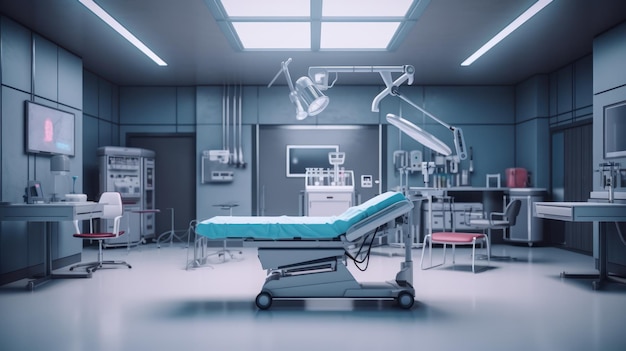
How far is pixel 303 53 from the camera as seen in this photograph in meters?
6.23

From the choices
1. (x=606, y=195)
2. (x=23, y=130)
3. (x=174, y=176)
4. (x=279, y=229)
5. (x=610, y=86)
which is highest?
(x=610, y=86)

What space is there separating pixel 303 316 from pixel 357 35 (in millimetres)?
3601

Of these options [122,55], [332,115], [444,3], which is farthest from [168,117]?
[444,3]

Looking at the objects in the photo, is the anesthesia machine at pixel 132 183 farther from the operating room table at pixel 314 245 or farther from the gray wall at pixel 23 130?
the operating room table at pixel 314 245

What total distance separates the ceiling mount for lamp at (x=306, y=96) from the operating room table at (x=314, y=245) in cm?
94

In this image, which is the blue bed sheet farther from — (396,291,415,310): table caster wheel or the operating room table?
(396,291,415,310): table caster wheel

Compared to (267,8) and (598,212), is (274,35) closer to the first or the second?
(267,8)

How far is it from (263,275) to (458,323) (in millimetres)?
2514

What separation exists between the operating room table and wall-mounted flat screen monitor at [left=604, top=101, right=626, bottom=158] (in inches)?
126

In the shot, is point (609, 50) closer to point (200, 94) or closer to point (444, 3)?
point (444, 3)

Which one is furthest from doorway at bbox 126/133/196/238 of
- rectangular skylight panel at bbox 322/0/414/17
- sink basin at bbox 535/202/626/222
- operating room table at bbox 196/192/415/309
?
sink basin at bbox 535/202/626/222

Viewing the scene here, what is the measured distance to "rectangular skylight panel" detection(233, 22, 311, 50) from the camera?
513 centimetres

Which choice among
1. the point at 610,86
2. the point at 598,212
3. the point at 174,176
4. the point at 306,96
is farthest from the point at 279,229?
the point at 174,176

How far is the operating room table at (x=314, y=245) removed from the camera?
3.60m
